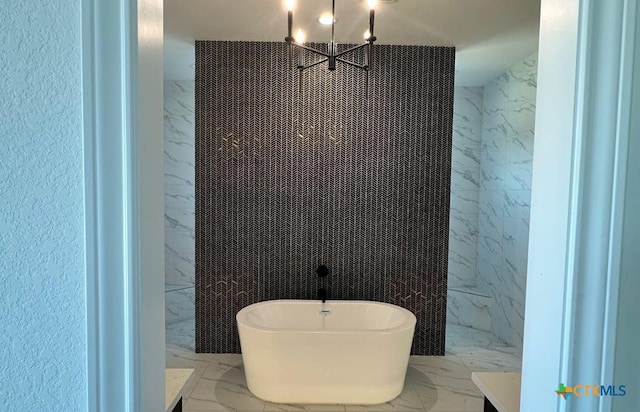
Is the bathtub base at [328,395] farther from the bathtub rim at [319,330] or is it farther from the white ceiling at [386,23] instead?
the white ceiling at [386,23]

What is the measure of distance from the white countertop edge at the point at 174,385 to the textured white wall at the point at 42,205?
380mm

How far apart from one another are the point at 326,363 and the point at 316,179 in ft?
5.32

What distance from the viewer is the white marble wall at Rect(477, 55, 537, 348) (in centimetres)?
363

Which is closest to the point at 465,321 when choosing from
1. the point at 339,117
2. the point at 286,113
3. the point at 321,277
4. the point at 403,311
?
the point at 403,311

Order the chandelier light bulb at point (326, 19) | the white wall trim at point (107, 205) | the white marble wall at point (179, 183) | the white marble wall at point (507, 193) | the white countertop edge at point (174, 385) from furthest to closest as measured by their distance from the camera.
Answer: the white marble wall at point (179, 183) < the white marble wall at point (507, 193) < the chandelier light bulb at point (326, 19) < the white countertop edge at point (174, 385) < the white wall trim at point (107, 205)

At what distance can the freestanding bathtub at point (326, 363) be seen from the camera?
2527 mm

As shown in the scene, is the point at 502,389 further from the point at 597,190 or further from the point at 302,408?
the point at 302,408

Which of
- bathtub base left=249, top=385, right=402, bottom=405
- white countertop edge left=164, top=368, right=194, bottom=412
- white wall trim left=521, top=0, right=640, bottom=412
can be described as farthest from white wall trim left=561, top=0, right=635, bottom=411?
bathtub base left=249, top=385, right=402, bottom=405

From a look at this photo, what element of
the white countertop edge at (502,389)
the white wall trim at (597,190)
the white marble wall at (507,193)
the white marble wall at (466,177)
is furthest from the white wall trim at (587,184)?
the white marble wall at (466,177)

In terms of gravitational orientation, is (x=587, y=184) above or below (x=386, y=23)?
below

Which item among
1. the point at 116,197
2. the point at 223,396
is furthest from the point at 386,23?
the point at 223,396

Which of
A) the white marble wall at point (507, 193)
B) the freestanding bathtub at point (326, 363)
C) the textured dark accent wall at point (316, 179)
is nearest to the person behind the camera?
the freestanding bathtub at point (326, 363)

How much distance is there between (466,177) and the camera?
15.4 ft

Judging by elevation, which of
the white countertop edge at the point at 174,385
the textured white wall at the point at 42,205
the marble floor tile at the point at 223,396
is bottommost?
the marble floor tile at the point at 223,396
